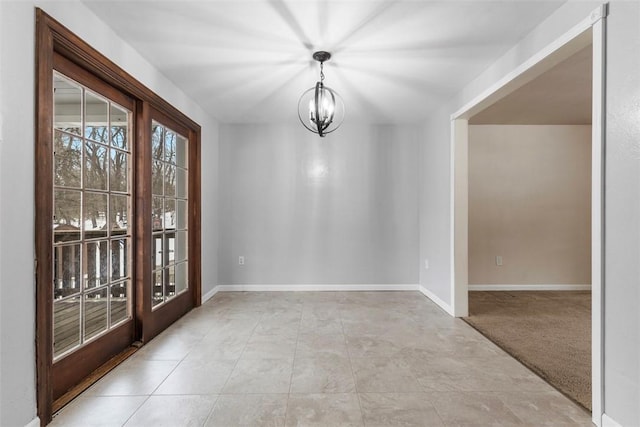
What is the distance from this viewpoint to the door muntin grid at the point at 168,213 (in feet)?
10.3

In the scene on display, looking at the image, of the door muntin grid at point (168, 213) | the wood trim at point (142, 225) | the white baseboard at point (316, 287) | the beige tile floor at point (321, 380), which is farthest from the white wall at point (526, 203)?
the wood trim at point (142, 225)

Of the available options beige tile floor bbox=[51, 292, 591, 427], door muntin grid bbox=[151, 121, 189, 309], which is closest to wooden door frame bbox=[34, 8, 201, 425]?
beige tile floor bbox=[51, 292, 591, 427]

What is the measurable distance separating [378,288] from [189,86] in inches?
140

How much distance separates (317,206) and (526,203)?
3.19 m

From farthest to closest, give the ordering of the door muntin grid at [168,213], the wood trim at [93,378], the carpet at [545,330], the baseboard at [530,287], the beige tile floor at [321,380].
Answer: the baseboard at [530,287] < the door muntin grid at [168,213] < the carpet at [545,330] < the wood trim at [93,378] < the beige tile floor at [321,380]

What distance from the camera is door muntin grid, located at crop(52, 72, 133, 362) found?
2.03 m

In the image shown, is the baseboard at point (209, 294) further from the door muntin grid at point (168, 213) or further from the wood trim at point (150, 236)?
the door muntin grid at point (168, 213)

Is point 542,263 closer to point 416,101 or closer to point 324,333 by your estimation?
point 416,101

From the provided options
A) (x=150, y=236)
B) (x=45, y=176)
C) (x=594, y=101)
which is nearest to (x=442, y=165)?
(x=594, y=101)

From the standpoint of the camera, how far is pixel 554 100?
151 inches

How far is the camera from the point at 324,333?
309cm

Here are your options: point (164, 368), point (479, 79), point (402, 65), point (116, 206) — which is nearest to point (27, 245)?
point (116, 206)

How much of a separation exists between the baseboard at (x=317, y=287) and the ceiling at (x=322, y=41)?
8.58ft

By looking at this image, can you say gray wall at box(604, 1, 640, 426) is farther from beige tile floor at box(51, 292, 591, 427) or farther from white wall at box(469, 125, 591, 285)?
white wall at box(469, 125, 591, 285)
